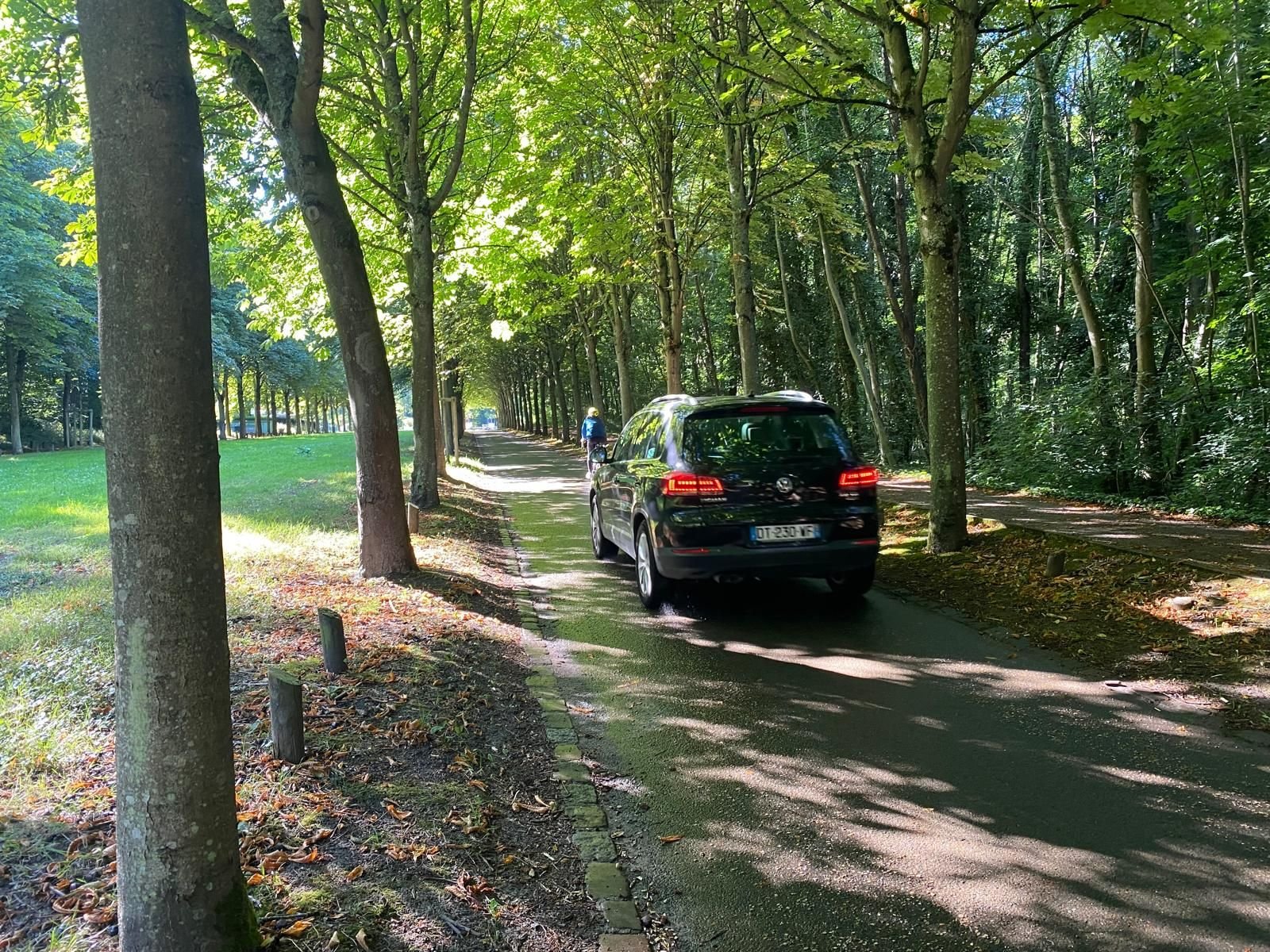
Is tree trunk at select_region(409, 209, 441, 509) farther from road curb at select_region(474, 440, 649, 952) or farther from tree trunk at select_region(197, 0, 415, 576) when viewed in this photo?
road curb at select_region(474, 440, 649, 952)

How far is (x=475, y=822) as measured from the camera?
12.4 ft

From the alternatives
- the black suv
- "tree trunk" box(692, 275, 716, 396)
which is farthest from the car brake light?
"tree trunk" box(692, 275, 716, 396)

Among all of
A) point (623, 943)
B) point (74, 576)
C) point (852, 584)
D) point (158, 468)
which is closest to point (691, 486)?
point (852, 584)

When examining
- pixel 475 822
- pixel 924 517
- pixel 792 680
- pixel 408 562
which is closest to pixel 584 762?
pixel 475 822

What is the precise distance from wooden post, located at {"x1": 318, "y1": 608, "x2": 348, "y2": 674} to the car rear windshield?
128 inches

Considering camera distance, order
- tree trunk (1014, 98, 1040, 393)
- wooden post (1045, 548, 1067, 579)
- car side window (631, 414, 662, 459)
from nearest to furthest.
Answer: wooden post (1045, 548, 1067, 579), car side window (631, 414, 662, 459), tree trunk (1014, 98, 1040, 393)

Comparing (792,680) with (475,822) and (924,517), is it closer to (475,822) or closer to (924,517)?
(475,822)

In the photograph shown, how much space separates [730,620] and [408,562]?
351 centimetres

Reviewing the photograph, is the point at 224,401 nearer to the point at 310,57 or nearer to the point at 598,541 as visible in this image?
the point at 598,541

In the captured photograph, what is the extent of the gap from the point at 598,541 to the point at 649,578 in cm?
314

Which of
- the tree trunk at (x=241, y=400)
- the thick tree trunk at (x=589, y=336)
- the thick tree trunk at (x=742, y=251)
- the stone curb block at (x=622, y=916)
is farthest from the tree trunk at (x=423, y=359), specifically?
the tree trunk at (x=241, y=400)

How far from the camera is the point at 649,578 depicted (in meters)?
7.97

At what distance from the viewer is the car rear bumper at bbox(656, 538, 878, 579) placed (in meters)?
7.07

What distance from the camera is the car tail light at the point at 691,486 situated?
7.11 m
